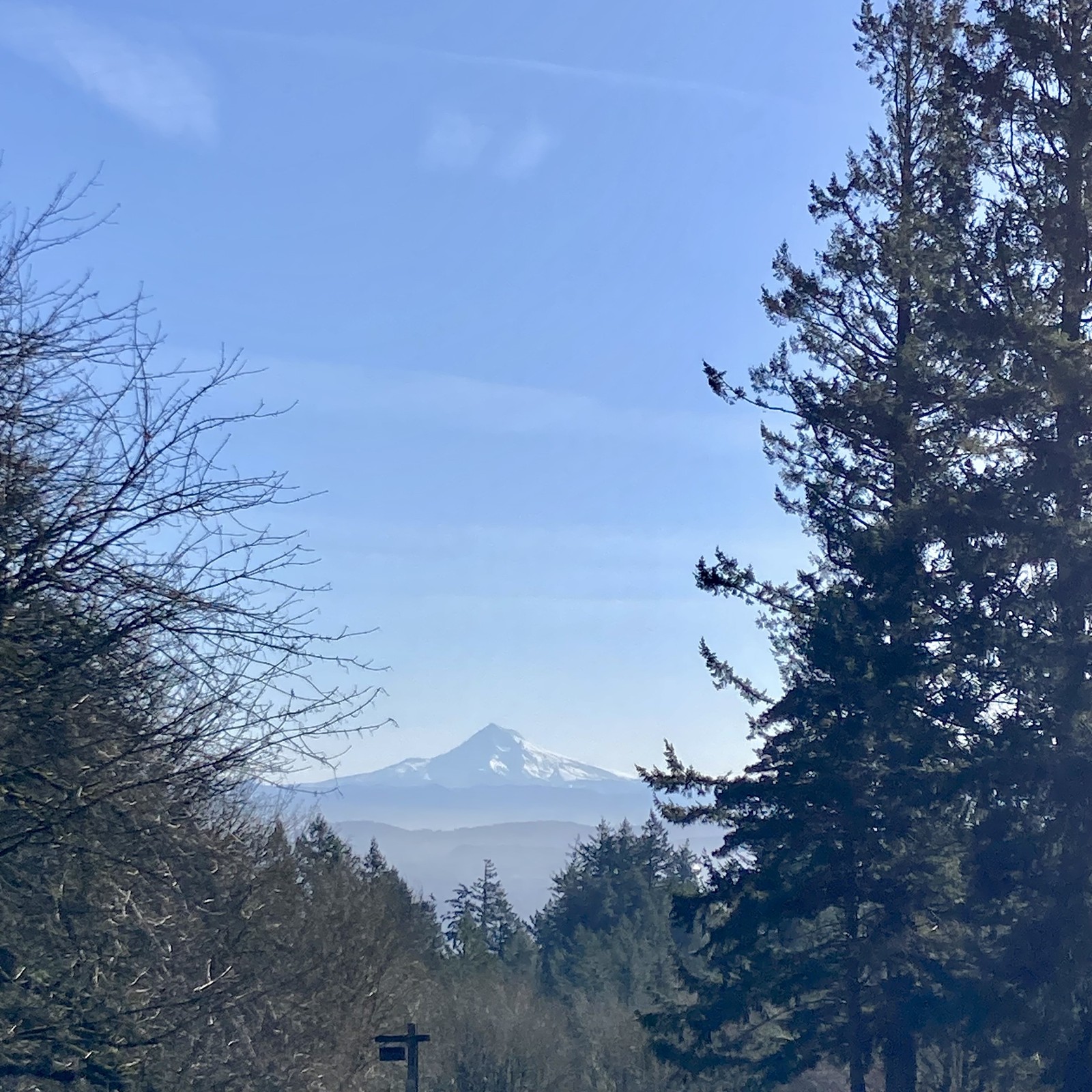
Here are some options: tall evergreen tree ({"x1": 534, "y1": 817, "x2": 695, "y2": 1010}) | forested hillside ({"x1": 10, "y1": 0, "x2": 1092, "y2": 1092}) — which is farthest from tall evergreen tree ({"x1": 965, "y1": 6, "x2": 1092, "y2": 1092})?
tall evergreen tree ({"x1": 534, "y1": 817, "x2": 695, "y2": 1010})

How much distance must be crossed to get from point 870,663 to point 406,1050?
13.4 m

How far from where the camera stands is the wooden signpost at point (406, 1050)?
73.8 ft

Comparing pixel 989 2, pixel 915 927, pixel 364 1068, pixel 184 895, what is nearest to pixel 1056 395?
pixel 989 2

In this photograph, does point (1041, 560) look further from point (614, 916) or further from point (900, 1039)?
point (614, 916)

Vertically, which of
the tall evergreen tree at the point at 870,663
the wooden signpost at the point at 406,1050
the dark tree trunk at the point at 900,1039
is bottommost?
the wooden signpost at the point at 406,1050

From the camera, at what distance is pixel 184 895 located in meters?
6.67

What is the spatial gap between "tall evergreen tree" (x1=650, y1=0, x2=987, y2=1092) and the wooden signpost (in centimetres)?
574

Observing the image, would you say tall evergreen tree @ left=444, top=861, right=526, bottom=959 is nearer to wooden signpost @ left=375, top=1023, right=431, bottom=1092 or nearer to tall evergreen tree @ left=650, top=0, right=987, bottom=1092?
wooden signpost @ left=375, top=1023, right=431, bottom=1092

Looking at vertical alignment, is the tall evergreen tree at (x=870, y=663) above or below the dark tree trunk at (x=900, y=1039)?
above

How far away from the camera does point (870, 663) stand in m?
15.8

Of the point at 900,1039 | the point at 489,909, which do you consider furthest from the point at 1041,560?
the point at 489,909

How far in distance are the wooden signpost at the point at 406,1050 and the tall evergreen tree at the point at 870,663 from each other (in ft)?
18.8

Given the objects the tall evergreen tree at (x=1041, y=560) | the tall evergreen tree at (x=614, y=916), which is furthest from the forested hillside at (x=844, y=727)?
the tall evergreen tree at (x=614, y=916)

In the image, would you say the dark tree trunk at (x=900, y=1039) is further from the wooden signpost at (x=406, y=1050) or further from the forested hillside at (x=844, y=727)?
the wooden signpost at (x=406, y=1050)
